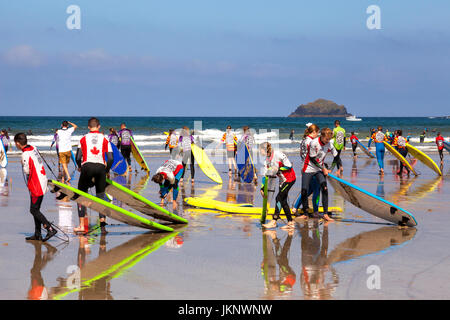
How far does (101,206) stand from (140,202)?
1.22m

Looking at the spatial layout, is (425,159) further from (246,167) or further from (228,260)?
(228,260)

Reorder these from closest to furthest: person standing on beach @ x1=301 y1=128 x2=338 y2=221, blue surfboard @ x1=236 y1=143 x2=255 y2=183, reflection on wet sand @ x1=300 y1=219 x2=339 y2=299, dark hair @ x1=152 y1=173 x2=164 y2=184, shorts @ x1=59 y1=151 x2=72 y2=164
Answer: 1. reflection on wet sand @ x1=300 y1=219 x2=339 y2=299
2. person standing on beach @ x1=301 y1=128 x2=338 y2=221
3. dark hair @ x1=152 y1=173 x2=164 y2=184
4. shorts @ x1=59 y1=151 x2=72 y2=164
5. blue surfboard @ x1=236 y1=143 x2=255 y2=183

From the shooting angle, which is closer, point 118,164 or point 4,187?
point 4,187

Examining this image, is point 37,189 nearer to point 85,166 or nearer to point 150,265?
point 85,166

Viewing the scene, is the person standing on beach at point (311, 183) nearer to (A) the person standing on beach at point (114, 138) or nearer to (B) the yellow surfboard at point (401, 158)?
(B) the yellow surfboard at point (401, 158)

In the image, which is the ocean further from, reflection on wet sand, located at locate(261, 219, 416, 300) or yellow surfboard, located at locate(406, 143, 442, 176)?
reflection on wet sand, located at locate(261, 219, 416, 300)

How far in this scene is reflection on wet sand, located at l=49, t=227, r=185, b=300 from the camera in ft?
21.3

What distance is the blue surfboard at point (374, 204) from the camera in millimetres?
10570

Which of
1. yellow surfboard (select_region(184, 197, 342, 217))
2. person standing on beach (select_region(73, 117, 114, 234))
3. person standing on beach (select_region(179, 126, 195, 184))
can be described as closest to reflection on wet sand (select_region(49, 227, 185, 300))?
person standing on beach (select_region(73, 117, 114, 234))

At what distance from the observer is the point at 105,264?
7.76 meters

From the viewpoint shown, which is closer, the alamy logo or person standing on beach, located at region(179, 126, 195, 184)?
the alamy logo

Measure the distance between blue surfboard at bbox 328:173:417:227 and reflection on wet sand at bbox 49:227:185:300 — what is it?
3211mm

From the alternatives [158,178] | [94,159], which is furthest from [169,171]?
[94,159]
